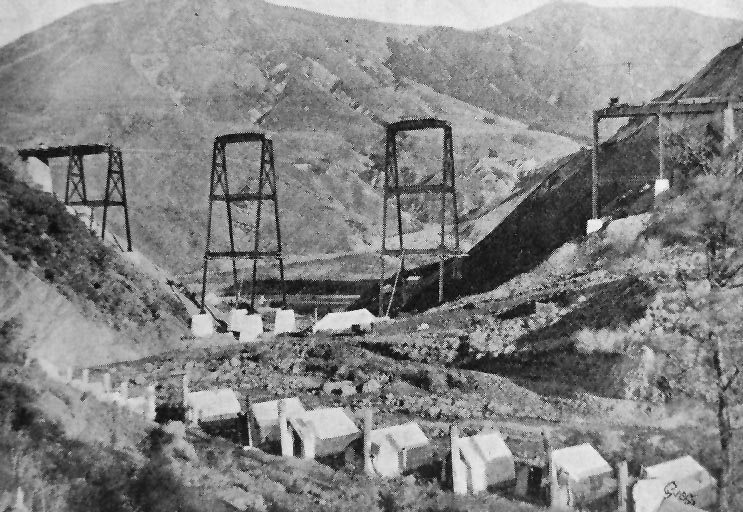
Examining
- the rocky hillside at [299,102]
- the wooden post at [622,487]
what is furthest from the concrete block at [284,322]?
the rocky hillside at [299,102]

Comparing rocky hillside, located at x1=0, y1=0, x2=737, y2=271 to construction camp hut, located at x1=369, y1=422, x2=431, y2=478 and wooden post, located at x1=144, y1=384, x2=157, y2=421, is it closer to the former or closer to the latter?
wooden post, located at x1=144, y1=384, x2=157, y2=421

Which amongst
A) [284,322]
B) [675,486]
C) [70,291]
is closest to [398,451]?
[675,486]

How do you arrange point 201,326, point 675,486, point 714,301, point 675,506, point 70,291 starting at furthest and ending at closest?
1. point 201,326
2. point 70,291
3. point 675,486
4. point 675,506
5. point 714,301

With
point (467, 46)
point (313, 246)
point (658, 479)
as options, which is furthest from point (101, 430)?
point (467, 46)

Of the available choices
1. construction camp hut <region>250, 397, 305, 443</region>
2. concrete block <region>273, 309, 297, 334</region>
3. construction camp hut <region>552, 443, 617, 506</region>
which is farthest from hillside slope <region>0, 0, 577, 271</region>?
construction camp hut <region>552, 443, 617, 506</region>

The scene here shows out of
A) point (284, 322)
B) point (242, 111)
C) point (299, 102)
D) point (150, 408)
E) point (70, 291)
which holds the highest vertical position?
point (299, 102)

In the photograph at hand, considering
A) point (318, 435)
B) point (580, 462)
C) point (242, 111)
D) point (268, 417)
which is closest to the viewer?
point (580, 462)

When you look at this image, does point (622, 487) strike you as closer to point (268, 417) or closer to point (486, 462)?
point (486, 462)
